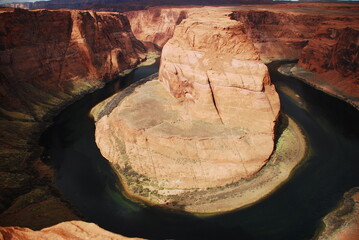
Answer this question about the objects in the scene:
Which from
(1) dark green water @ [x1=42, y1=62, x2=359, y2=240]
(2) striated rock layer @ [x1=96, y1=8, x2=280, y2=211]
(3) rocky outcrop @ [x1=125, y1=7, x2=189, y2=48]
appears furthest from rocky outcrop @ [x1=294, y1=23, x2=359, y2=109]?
(3) rocky outcrop @ [x1=125, y1=7, x2=189, y2=48]

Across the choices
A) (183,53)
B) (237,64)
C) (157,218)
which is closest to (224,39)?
(237,64)

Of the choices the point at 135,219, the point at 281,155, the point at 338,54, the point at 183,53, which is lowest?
the point at 135,219

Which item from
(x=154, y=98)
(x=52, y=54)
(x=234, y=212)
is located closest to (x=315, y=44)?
(x=154, y=98)

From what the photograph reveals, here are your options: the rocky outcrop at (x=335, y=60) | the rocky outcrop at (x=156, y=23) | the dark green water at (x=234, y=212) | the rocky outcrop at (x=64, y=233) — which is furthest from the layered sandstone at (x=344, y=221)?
the rocky outcrop at (x=156, y=23)

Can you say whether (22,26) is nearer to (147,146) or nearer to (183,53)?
(183,53)

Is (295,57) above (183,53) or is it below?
below

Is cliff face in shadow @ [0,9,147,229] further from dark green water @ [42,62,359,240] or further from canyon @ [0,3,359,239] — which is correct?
dark green water @ [42,62,359,240]

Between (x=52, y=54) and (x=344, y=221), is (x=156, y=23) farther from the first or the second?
(x=344, y=221)
